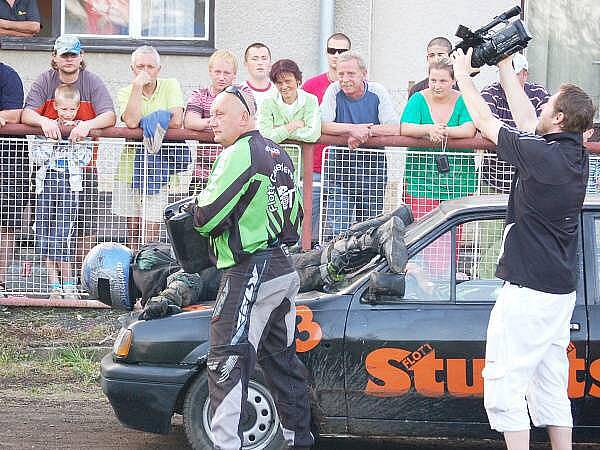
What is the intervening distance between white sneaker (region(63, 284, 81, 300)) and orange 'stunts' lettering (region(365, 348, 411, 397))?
3912 millimetres

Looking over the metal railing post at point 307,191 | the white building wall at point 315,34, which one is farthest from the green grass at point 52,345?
the white building wall at point 315,34

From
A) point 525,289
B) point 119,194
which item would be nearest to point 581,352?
point 525,289

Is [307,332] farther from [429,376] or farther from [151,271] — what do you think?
[151,271]

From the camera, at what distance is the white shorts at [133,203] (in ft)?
31.6

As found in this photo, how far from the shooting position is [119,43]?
12.6 meters

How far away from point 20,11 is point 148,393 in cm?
A: 604

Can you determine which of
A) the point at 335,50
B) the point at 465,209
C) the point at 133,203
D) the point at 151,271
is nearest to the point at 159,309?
the point at 151,271

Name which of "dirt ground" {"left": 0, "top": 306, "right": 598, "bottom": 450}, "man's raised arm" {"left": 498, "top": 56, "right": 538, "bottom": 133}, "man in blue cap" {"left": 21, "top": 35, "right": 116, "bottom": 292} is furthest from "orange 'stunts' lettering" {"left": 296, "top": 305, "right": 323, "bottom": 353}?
"man in blue cap" {"left": 21, "top": 35, "right": 116, "bottom": 292}

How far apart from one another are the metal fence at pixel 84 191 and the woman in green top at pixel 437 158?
1597 millimetres

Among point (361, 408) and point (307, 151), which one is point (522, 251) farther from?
point (307, 151)

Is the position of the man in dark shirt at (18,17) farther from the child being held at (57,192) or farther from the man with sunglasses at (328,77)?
the man with sunglasses at (328,77)

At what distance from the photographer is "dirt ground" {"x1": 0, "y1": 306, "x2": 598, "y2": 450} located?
742cm

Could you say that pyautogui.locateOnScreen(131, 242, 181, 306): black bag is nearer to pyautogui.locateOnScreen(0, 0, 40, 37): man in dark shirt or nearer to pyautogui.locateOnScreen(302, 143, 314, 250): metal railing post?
pyautogui.locateOnScreen(302, 143, 314, 250): metal railing post

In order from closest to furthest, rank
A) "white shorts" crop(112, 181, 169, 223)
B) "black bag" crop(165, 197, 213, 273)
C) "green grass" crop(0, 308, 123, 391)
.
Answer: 1. "black bag" crop(165, 197, 213, 273)
2. "green grass" crop(0, 308, 123, 391)
3. "white shorts" crop(112, 181, 169, 223)
